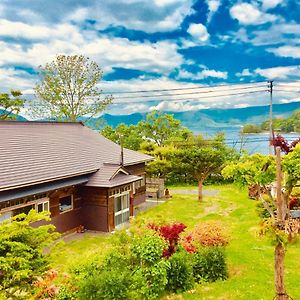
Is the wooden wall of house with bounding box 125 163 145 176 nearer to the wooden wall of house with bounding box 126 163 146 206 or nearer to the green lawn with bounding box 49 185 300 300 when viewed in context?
the wooden wall of house with bounding box 126 163 146 206

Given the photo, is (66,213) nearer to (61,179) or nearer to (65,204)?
(65,204)

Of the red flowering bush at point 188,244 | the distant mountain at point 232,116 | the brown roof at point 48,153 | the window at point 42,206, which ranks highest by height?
the distant mountain at point 232,116

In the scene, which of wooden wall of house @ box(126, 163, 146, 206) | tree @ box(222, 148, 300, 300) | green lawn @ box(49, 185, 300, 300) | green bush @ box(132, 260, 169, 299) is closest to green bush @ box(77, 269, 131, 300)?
green lawn @ box(49, 185, 300, 300)

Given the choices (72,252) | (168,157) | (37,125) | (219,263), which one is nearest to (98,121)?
(168,157)

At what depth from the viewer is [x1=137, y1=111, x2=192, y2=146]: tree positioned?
43.6m

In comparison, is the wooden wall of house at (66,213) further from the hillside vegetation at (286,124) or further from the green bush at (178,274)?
the hillside vegetation at (286,124)

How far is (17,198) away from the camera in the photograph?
46.1 ft

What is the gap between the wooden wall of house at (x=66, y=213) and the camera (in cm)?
1672

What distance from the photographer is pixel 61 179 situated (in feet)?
55.0

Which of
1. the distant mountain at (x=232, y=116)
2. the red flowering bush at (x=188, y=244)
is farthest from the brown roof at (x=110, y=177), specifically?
the distant mountain at (x=232, y=116)

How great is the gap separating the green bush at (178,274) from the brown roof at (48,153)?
7189 mm

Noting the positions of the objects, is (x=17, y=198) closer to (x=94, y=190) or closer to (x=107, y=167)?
(x=94, y=190)

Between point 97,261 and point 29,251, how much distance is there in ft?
9.69

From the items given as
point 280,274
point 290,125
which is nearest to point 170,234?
point 280,274
